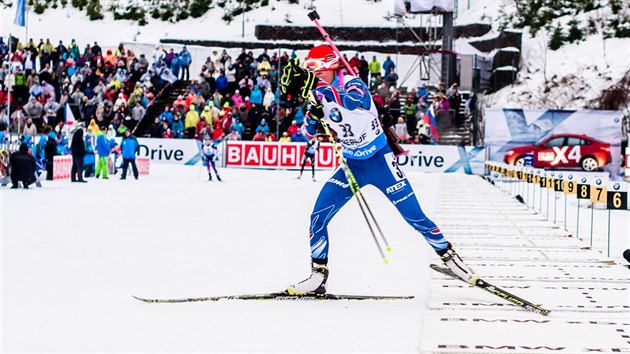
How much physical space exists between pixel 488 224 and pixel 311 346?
9119 mm

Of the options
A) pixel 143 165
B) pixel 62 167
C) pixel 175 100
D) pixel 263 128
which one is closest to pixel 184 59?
pixel 175 100

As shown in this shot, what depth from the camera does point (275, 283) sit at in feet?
26.5

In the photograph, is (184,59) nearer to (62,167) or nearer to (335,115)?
(62,167)

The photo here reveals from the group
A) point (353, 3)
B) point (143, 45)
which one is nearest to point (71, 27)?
point (143, 45)

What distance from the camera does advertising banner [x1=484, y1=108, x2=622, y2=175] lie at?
3259 centimetres

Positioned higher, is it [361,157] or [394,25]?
[394,25]

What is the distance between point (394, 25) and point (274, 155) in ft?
52.8

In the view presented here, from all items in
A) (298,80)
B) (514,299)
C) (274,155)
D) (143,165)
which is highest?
(298,80)

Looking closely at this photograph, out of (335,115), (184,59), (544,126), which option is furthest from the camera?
(184,59)

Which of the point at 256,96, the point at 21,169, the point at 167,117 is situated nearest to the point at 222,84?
the point at 256,96

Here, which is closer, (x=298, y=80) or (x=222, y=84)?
(x=298, y=80)

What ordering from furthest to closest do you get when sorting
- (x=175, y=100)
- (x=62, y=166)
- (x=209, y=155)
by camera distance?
(x=175, y=100)
(x=209, y=155)
(x=62, y=166)

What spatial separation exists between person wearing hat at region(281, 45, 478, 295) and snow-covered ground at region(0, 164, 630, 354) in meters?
0.46

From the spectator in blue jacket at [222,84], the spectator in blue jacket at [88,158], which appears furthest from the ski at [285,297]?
the spectator in blue jacket at [222,84]
